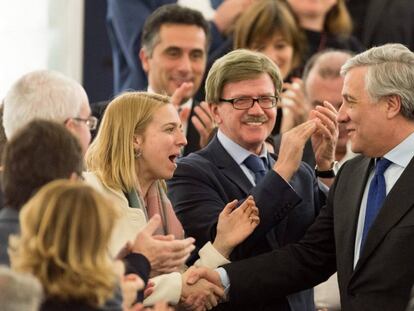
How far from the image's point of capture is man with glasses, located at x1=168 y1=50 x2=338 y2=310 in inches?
215

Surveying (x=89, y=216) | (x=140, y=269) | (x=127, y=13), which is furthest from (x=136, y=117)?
(x=127, y=13)

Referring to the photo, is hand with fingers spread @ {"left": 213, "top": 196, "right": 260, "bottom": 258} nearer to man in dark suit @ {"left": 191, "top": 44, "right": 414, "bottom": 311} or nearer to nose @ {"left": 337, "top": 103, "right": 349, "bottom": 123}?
man in dark suit @ {"left": 191, "top": 44, "right": 414, "bottom": 311}

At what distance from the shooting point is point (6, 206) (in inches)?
167

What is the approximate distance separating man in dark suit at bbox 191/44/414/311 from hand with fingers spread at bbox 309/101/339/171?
0.60ft

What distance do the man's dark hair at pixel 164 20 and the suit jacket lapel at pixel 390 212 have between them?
7.72ft

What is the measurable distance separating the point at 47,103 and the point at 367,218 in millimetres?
1255

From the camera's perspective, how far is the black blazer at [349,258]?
5.07m

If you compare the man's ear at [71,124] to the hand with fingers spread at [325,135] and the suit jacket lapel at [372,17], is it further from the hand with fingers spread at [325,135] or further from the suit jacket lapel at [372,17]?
the suit jacket lapel at [372,17]

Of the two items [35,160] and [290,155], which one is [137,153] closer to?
[290,155]

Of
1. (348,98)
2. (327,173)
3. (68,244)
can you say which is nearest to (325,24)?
(327,173)

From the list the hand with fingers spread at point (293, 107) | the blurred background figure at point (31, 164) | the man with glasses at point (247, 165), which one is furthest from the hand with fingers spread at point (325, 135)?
the blurred background figure at point (31, 164)

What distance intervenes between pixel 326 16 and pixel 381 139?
2904 mm

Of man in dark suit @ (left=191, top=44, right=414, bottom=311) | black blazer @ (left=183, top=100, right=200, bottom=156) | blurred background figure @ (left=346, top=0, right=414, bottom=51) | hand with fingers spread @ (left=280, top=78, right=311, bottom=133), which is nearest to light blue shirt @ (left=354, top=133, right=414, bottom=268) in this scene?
man in dark suit @ (left=191, top=44, right=414, bottom=311)

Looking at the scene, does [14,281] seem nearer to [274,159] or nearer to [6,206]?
[6,206]
